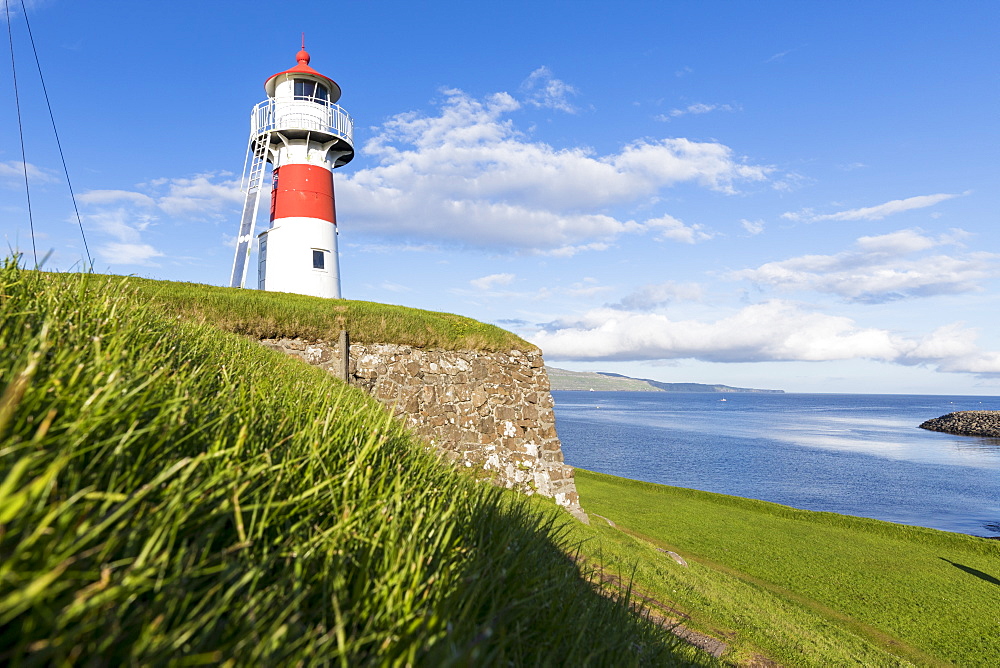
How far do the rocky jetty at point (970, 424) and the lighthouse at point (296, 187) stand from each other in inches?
4863

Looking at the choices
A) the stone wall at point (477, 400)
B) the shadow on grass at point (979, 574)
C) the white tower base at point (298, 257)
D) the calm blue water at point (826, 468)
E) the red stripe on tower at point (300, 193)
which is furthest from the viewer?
the calm blue water at point (826, 468)

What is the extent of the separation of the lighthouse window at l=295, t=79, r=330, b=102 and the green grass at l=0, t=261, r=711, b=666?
24467 millimetres

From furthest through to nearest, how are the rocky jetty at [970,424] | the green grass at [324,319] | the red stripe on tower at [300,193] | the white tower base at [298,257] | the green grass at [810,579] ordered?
the rocky jetty at [970,424], the red stripe on tower at [300,193], the white tower base at [298,257], the green grass at [324,319], the green grass at [810,579]

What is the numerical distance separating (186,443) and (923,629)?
56.1 ft

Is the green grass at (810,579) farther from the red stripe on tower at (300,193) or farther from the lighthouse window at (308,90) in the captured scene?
the lighthouse window at (308,90)

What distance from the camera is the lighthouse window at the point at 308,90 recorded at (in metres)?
24.5

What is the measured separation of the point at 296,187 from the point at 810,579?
24.8 m

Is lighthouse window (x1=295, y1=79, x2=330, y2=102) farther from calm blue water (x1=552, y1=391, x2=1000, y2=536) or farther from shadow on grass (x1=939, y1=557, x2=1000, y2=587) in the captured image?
calm blue water (x1=552, y1=391, x2=1000, y2=536)

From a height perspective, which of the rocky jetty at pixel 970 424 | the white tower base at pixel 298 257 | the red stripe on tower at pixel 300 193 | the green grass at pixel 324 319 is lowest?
the rocky jetty at pixel 970 424

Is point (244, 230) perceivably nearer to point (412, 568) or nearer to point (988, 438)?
point (412, 568)

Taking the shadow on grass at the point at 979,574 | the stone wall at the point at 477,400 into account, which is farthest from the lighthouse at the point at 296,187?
the shadow on grass at the point at 979,574

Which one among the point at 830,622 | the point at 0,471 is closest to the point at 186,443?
the point at 0,471

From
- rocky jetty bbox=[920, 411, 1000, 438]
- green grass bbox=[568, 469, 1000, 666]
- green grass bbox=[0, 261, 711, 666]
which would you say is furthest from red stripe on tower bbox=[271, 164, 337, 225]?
rocky jetty bbox=[920, 411, 1000, 438]

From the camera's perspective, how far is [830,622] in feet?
40.0
